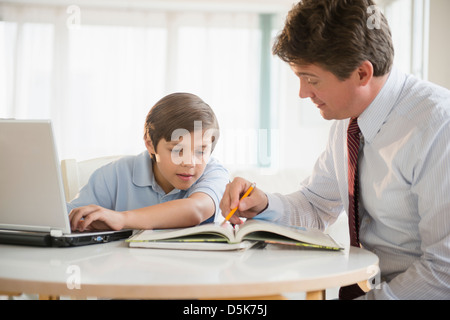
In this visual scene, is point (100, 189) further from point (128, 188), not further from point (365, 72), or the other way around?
point (365, 72)

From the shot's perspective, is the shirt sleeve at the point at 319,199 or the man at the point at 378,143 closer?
the man at the point at 378,143

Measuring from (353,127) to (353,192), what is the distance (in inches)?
6.9

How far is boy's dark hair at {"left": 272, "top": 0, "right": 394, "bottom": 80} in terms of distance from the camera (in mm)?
1151

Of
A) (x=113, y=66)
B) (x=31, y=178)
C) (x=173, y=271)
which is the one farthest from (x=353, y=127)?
(x=113, y=66)

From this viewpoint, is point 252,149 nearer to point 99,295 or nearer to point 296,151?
point 296,151

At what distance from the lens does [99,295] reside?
73cm

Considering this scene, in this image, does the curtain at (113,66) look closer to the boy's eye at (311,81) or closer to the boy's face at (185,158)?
the boy's face at (185,158)

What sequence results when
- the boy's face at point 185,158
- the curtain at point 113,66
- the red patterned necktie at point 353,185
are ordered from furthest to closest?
the curtain at point 113,66 < the boy's face at point 185,158 < the red patterned necktie at point 353,185

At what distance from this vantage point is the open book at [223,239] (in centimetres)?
98

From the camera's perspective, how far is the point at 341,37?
1.15m

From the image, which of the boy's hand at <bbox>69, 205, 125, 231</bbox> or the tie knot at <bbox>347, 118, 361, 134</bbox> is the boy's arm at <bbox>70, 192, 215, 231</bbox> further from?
the tie knot at <bbox>347, 118, 361, 134</bbox>

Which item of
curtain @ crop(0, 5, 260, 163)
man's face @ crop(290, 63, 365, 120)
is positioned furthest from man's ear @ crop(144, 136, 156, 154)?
curtain @ crop(0, 5, 260, 163)

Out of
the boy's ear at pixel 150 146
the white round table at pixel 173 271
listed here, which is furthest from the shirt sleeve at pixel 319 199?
the boy's ear at pixel 150 146
